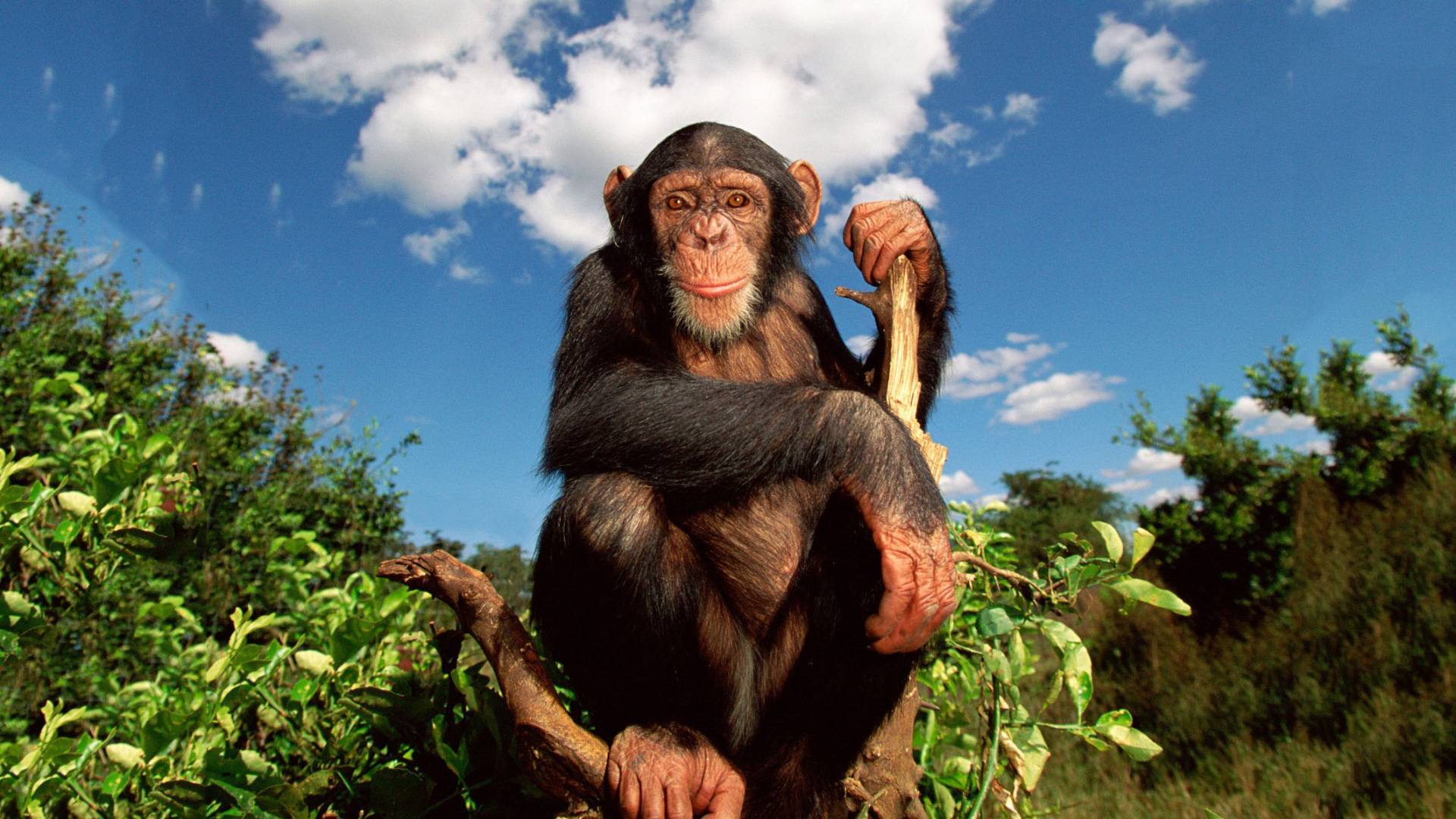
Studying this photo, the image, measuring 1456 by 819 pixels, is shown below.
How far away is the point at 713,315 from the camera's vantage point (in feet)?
10.1

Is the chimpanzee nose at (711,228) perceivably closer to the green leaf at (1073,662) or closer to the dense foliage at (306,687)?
the dense foliage at (306,687)

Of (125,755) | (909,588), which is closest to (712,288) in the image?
(909,588)

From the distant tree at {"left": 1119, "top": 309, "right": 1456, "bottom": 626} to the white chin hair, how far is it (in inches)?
397

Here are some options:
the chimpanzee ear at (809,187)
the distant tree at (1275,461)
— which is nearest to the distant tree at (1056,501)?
the distant tree at (1275,461)

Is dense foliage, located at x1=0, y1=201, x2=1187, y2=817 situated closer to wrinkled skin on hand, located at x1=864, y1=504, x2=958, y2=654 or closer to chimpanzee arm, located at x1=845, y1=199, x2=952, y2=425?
wrinkled skin on hand, located at x1=864, y1=504, x2=958, y2=654

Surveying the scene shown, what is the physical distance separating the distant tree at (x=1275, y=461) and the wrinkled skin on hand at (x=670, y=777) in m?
10.7

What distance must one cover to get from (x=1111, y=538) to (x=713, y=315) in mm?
1459

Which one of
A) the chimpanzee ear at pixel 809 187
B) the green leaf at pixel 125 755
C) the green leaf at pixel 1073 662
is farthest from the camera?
the chimpanzee ear at pixel 809 187

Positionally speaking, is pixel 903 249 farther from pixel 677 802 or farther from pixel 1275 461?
pixel 1275 461

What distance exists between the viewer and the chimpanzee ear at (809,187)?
3740 millimetres

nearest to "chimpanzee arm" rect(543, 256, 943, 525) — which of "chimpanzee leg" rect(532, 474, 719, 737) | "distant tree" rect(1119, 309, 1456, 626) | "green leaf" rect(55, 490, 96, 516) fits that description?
"chimpanzee leg" rect(532, 474, 719, 737)

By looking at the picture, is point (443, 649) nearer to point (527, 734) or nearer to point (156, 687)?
point (527, 734)

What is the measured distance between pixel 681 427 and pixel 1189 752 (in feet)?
30.7

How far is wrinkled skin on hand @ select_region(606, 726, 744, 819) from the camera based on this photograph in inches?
88.4
